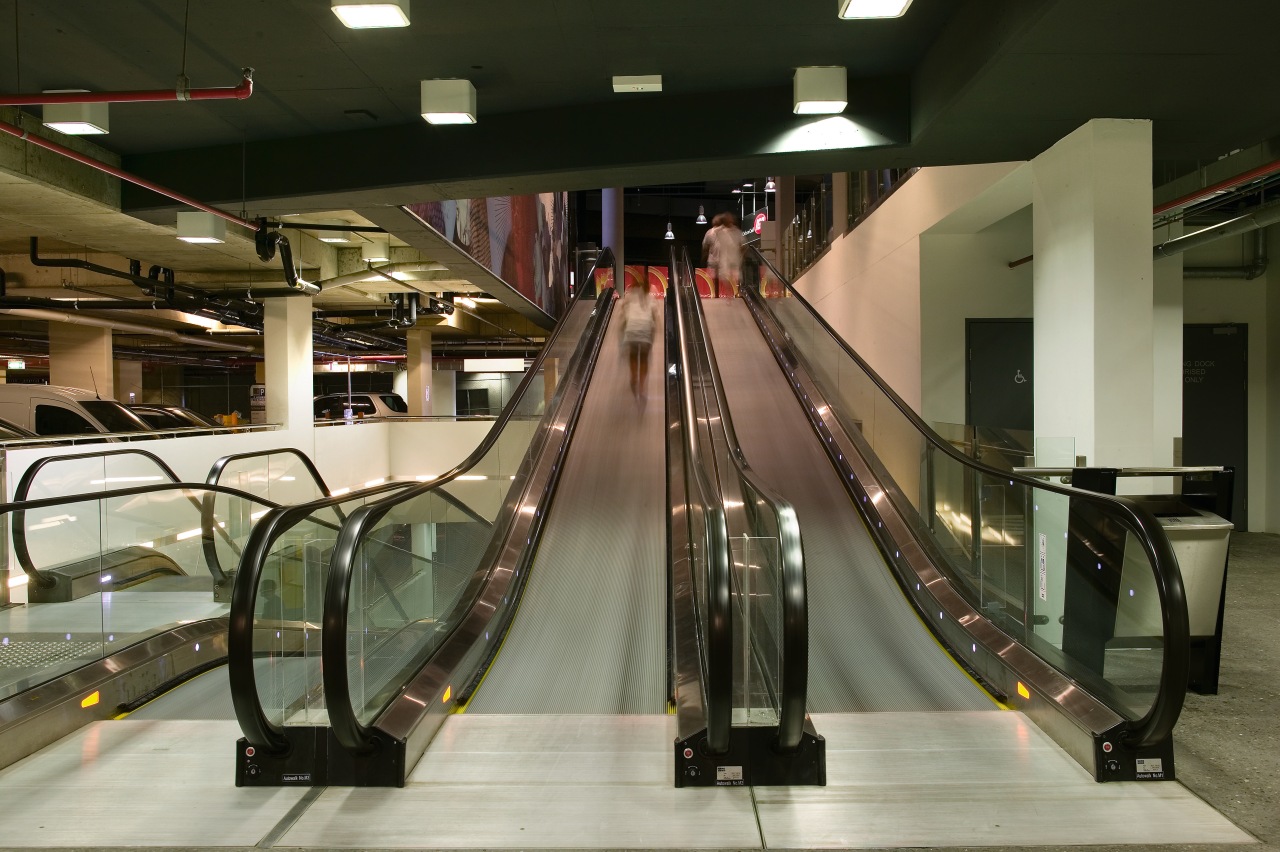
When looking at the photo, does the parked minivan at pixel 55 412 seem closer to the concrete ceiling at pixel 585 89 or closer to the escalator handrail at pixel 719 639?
the concrete ceiling at pixel 585 89

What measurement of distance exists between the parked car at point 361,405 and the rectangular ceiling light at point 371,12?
1817 centimetres

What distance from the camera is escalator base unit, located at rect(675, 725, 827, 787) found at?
323 cm

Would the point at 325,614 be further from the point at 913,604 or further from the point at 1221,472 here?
the point at 1221,472

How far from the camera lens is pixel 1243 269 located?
9.98m

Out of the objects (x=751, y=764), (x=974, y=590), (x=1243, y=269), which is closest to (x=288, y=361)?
(x=974, y=590)

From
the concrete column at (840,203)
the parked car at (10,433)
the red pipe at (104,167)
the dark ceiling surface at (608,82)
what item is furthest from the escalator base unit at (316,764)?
the concrete column at (840,203)

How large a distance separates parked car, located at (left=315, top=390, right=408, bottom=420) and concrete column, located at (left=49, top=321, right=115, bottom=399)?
5.39 m

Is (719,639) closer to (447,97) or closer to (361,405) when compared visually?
(447,97)

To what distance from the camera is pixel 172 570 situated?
5754 millimetres

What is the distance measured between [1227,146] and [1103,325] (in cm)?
183

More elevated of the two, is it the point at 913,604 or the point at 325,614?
the point at 325,614

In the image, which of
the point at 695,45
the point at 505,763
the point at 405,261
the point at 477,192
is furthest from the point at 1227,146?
the point at 405,261

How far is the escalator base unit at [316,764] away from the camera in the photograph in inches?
129

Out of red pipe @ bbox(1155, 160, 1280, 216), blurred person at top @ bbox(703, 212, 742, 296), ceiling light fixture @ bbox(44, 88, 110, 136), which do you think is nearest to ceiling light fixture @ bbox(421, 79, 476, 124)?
ceiling light fixture @ bbox(44, 88, 110, 136)
